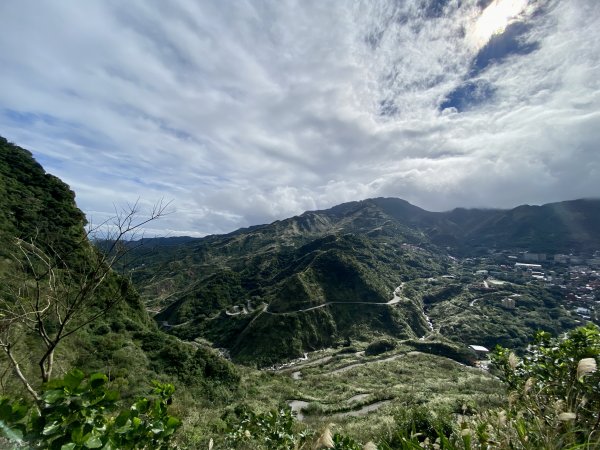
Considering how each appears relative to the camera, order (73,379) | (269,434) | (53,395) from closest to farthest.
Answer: (53,395)
(73,379)
(269,434)

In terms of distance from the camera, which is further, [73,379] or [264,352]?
[264,352]

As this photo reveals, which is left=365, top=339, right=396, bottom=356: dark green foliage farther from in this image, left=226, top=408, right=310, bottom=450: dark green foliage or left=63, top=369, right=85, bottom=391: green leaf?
left=63, top=369, right=85, bottom=391: green leaf

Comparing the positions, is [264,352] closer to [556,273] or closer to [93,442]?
[93,442]

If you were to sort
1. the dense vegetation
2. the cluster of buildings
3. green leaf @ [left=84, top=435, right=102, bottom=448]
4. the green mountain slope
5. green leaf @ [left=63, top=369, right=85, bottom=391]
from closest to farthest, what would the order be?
green leaf @ [left=84, top=435, right=102, bottom=448] < green leaf @ [left=63, top=369, right=85, bottom=391] < the dense vegetation < the green mountain slope < the cluster of buildings

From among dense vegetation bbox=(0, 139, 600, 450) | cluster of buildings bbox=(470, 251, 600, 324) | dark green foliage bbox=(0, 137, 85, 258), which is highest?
dark green foliage bbox=(0, 137, 85, 258)

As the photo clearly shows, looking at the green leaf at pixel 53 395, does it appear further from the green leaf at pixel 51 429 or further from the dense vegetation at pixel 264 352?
the green leaf at pixel 51 429

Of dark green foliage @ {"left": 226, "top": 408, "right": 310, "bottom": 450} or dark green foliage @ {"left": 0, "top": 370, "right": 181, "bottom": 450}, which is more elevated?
dark green foliage @ {"left": 0, "top": 370, "right": 181, "bottom": 450}

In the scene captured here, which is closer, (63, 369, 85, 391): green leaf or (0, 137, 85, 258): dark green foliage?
(63, 369, 85, 391): green leaf

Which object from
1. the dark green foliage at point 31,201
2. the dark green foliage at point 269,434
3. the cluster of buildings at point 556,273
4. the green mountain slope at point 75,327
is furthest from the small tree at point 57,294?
the cluster of buildings at point 556,273

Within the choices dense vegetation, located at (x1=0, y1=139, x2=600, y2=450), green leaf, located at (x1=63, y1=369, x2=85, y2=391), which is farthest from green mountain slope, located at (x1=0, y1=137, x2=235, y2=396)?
green leaf, located at (x1=63, y1=369, x2=85, y2=391)

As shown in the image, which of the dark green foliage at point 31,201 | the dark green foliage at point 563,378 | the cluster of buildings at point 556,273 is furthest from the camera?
the cluster of buildings at point 556,273

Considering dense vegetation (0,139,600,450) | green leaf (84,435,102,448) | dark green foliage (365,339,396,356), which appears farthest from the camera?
dark green foliage (365,339,396,356)

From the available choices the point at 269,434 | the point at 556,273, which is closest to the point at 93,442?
the point at 269,434

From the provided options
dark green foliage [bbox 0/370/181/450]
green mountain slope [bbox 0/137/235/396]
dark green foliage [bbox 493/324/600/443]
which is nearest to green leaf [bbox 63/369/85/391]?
dark green foliage [bbox 0/370/181/450]
